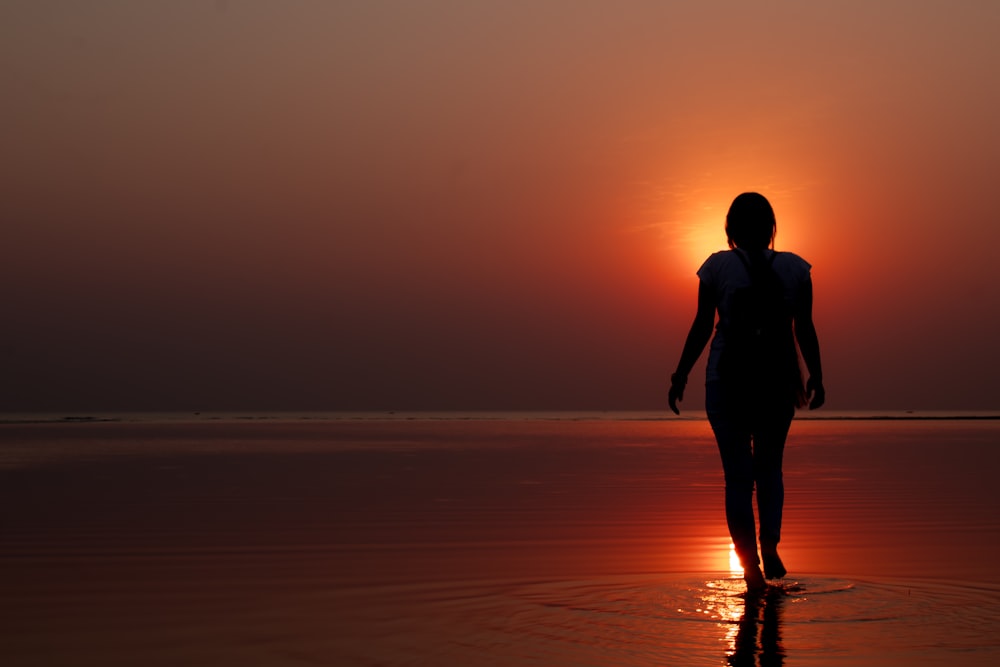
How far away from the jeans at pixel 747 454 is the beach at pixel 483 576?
34 centimetres

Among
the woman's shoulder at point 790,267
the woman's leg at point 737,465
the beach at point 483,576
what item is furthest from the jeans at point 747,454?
the woman's shoulder at point 790,267

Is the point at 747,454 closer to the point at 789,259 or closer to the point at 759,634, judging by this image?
the point at 789,259

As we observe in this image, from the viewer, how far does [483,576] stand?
8000mm

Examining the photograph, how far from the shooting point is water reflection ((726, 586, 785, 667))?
5.23 meters

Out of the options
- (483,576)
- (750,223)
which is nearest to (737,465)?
(750,223)

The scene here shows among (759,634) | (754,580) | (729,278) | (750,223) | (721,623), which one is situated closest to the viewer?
(759,634)

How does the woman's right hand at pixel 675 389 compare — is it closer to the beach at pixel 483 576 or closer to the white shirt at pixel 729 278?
the white shirt at pixel 729 278

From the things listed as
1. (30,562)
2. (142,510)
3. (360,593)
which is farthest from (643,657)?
(142,510)

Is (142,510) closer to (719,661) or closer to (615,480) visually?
(615,480)

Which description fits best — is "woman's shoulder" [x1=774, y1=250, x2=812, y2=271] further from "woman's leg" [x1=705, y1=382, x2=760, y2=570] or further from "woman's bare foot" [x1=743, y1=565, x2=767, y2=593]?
"woman's bare foot" [x1=743, y1=565, x2=767, y2=593]

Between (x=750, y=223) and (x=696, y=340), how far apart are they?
76 cm

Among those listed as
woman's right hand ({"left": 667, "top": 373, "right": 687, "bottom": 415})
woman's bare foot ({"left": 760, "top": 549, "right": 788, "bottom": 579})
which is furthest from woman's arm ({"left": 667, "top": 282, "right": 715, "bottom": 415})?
woman's bare foot ({"left": 760, "top": 549, "right": 788, "bottom": 579})

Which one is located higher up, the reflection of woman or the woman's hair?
the woman's hair

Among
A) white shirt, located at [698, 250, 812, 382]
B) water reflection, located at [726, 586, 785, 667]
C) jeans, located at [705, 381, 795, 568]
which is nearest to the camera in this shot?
water reflection, located at [726, 586, 785, 667]
